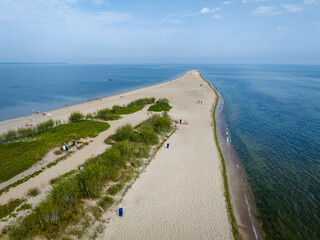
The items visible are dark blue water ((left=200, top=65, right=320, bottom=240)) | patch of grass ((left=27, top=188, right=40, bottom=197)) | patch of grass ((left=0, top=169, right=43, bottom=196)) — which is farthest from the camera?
patch of grass ((left=0, top=169, right=43, bottom=196))

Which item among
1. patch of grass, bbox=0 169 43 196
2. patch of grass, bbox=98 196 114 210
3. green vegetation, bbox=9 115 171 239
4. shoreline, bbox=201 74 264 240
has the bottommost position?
shoreline, bbox=201 74 264 240

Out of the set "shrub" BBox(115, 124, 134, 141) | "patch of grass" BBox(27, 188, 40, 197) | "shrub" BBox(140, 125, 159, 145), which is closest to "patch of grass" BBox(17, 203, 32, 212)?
"patch of grass" BBox(27, 188, 40, 197)

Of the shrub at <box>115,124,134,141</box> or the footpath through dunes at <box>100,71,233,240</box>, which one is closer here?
the footpath through dunes at <box>100,71,233,240</box>

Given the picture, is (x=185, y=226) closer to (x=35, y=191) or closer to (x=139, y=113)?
(x=35, y=191)

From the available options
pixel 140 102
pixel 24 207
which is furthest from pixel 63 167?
pixel 140 102

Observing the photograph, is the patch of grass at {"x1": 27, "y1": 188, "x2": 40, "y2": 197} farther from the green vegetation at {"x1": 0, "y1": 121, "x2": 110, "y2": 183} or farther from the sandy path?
the green vegetation at {"x1": 0, "y1": 121, "x2": 110, "y2": 183}

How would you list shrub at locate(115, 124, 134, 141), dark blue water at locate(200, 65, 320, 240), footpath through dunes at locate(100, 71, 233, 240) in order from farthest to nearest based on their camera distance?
1. shrub at locate(115, 124, 134, 141)
2. dark blue water at locate(200, 65, 320, 240)
3. footpath through dunes at locate(100, 71, 233, 240)

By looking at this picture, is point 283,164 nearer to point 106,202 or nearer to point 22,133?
point 106,202

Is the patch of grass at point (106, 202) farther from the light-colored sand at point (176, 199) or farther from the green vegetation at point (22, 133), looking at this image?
the green vegetation at point (22, 133)
